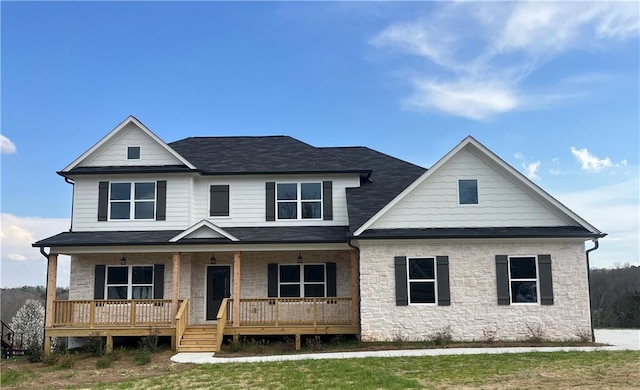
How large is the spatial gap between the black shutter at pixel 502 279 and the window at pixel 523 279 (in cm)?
18

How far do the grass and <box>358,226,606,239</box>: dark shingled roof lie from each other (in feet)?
12.5

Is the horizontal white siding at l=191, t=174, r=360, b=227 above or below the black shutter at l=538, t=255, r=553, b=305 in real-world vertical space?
above

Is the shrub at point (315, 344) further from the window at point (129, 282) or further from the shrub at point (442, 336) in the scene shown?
the window at point (129, 282)

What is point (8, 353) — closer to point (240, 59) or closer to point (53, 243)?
point (53, 243)

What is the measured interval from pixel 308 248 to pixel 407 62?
873cm

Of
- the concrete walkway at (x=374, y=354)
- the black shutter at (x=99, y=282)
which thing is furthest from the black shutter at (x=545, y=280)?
the black shutter at (x=99, y=282)

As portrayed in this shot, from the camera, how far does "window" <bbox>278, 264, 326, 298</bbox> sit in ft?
62.6

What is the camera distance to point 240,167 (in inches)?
802

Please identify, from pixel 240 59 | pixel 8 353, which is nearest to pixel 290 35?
pixel 240 59

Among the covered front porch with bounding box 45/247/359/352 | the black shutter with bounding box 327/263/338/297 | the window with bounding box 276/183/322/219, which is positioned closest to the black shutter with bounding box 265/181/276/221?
the window with bounding box 276/183/322/219

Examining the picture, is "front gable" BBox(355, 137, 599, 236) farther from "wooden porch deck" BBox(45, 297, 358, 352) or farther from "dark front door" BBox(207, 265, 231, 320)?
"dark front door" BBox(207, 265, 231, 320)

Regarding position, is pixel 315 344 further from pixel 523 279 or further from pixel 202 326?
pixel 523 279

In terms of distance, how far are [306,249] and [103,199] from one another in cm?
751

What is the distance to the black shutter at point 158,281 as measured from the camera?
61.7ft
